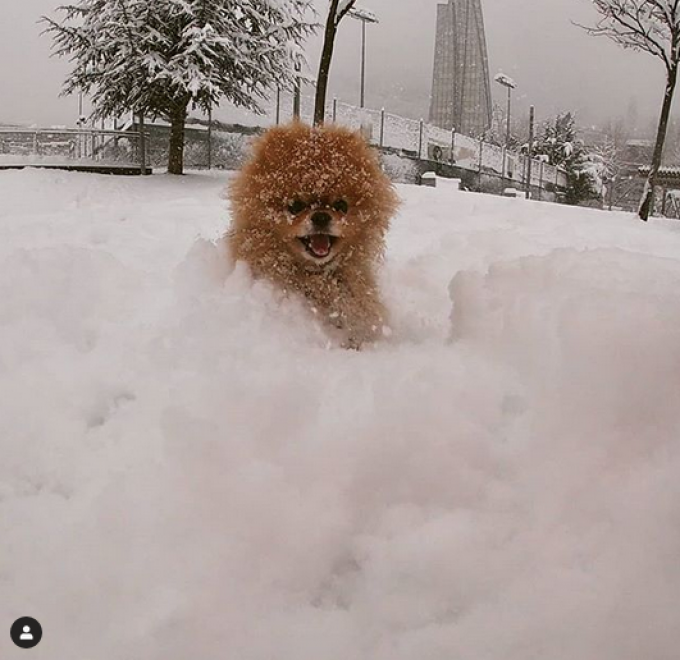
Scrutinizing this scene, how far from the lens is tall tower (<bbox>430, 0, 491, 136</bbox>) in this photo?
4.85 m

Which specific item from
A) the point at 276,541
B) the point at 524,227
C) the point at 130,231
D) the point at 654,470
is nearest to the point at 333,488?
the point at 276,541

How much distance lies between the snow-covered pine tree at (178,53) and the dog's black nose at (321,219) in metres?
7.10

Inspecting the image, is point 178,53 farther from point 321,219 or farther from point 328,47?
point 321,219

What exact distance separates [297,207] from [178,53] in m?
7.87

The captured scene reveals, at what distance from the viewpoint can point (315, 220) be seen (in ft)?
6.89

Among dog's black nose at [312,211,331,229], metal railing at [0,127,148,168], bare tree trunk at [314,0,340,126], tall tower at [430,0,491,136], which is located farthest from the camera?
metal railing at [0,127,148,168]

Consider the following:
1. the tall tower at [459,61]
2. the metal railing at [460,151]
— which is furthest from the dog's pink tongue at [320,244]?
the metal railing at [460,151]

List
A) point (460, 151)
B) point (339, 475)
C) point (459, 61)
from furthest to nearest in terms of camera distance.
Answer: point (460, 151) < point (459, 61) < point (339, 475)

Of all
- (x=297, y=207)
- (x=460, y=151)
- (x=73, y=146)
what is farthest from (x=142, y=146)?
(x=297, y=207)

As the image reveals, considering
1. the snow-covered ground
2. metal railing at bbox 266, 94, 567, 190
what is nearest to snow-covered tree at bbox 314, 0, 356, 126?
metal railing at bbox 266, 94, 567, 190

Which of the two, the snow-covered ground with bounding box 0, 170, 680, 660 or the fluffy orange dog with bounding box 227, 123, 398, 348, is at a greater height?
the fluffy orange dog with bounding box 227, 123, 398, 348

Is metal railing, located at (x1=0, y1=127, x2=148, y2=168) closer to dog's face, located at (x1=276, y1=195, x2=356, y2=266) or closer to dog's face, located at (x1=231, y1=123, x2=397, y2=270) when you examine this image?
dog's face, located at (x1=231, y1=123, x2=397, y2=270)

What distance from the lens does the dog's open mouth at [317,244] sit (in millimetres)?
2145

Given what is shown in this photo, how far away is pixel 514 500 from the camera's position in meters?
1.17
